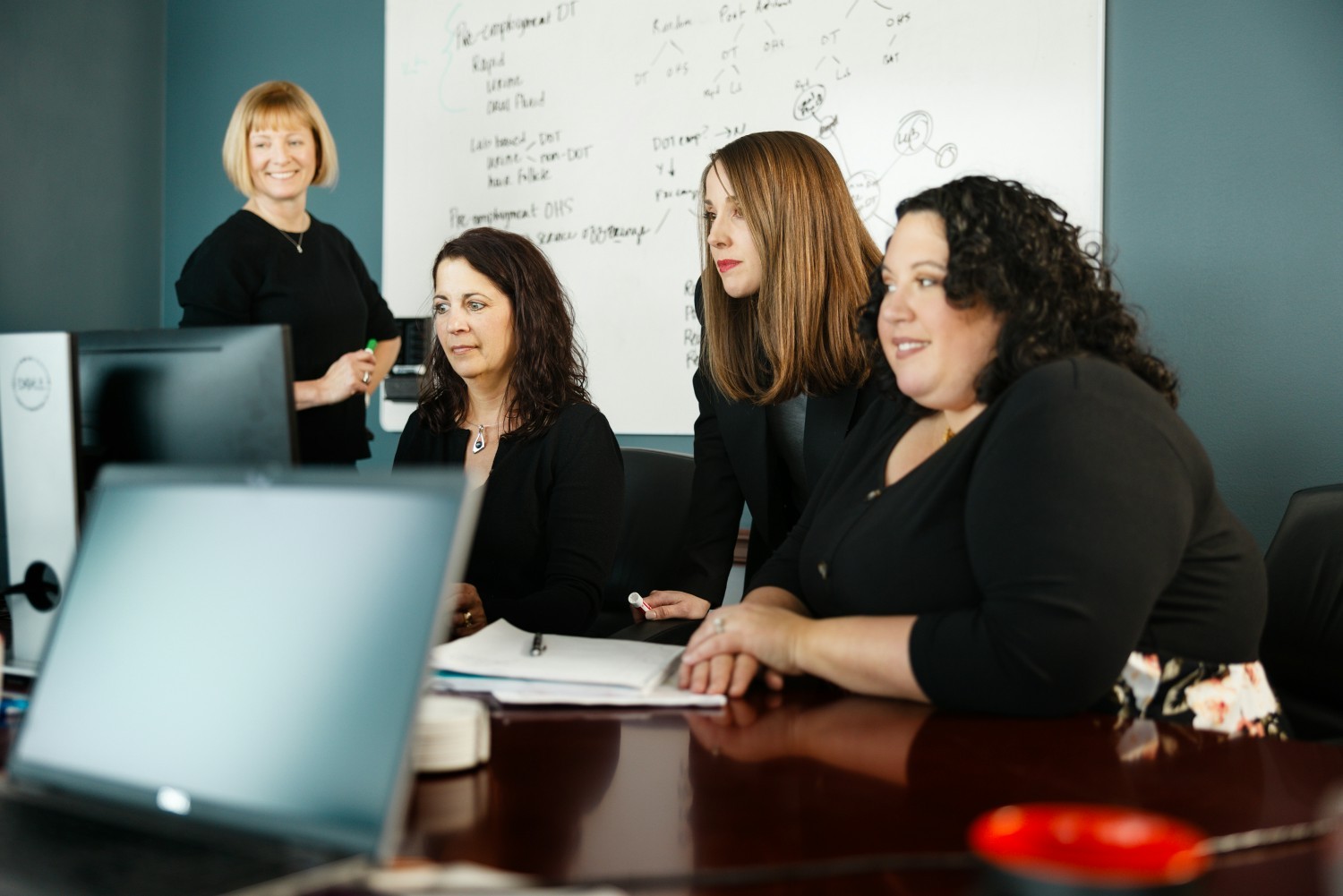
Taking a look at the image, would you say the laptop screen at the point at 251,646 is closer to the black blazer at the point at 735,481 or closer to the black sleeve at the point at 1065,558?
the black sleeve at the point at 1065,558

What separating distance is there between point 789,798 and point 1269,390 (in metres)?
1.78

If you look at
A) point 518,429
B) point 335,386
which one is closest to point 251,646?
point 518,429

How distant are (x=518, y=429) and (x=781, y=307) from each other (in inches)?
19.7

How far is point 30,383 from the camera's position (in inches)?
43.9

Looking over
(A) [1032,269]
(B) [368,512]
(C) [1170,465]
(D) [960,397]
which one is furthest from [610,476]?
(B) [368,512]

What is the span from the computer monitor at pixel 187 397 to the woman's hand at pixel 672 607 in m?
0.92

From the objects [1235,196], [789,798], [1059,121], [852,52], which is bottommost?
[789,798]

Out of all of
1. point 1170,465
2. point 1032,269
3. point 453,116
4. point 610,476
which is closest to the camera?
point 1170,465

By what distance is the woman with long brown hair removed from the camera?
195 centimetres

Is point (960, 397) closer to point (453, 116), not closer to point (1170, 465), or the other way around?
point (1170, 465)

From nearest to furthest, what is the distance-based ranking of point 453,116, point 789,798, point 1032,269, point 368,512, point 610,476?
point 368,512 < point 789,798 < point 1032,269 < point 610,476 < point 453,116

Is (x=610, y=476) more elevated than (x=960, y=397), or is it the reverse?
(x=960, y=397)

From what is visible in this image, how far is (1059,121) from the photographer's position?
2361 mm

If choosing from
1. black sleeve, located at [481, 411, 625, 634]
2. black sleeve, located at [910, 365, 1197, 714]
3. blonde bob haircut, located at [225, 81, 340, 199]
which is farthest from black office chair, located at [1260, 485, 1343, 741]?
blonde bob haircut, located at [225, 81, 340, 199]
